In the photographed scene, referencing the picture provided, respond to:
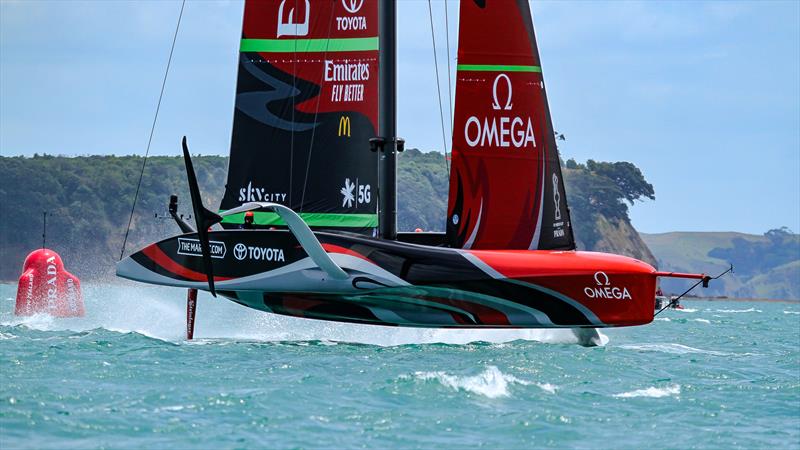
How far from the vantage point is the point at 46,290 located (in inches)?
728

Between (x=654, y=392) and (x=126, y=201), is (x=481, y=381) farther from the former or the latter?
(x=126, y=201)

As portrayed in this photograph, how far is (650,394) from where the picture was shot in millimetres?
9438

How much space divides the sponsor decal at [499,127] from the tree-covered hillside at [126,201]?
73.8 meters

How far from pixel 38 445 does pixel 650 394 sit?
15.9 feet

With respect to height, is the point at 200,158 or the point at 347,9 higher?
the point at 200,158

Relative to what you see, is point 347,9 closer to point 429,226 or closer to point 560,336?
point 560,336

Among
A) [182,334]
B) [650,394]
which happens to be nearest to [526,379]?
[650,394]

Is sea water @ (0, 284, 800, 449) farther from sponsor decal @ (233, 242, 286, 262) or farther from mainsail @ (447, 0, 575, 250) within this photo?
mainsail @ (447, 0, 575, 250)

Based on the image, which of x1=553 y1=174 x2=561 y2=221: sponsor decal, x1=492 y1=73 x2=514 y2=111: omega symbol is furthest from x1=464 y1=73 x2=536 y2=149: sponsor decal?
x1=553 y1=174 x2=561 y2=221: sponsor decal

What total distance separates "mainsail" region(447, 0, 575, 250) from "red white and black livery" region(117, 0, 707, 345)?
0.02 metres

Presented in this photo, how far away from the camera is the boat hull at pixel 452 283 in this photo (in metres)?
12.2

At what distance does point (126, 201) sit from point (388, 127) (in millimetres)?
85610

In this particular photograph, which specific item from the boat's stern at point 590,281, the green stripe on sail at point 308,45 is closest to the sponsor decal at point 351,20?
the green stripe on sail at point 308,45

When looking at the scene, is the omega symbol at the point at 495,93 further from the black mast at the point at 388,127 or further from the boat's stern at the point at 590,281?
the boat's stern at the point at 590,281
